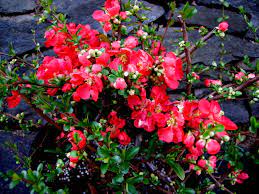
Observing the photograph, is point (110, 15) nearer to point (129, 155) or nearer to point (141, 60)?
point (141, 60)

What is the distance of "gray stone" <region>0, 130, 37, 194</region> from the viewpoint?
53.7 inches

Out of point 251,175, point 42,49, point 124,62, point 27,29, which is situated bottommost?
point 251,175

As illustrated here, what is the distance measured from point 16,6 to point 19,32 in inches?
6.5

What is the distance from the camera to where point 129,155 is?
2.39ft

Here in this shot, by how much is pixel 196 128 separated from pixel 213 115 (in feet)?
0.21

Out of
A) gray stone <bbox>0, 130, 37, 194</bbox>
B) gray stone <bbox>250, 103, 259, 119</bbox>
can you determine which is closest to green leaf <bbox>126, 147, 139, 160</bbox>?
gray stone <bbox>0, 130, 37, 194</bbox>

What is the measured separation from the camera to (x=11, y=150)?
1.51m

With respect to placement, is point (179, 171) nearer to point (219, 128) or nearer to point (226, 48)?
point (219, 128)

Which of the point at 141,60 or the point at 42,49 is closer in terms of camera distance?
the point at 141,60

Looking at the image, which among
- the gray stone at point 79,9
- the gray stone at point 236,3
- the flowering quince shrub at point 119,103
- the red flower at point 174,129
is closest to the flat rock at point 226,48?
the gray stone at point 236,3

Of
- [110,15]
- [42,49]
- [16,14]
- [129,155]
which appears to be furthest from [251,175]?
[16,14]

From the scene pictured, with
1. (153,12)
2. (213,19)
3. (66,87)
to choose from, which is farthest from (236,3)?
(66,87)

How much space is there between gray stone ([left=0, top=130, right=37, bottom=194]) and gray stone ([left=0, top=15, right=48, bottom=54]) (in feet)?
1.76

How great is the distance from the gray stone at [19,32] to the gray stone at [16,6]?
4cm
